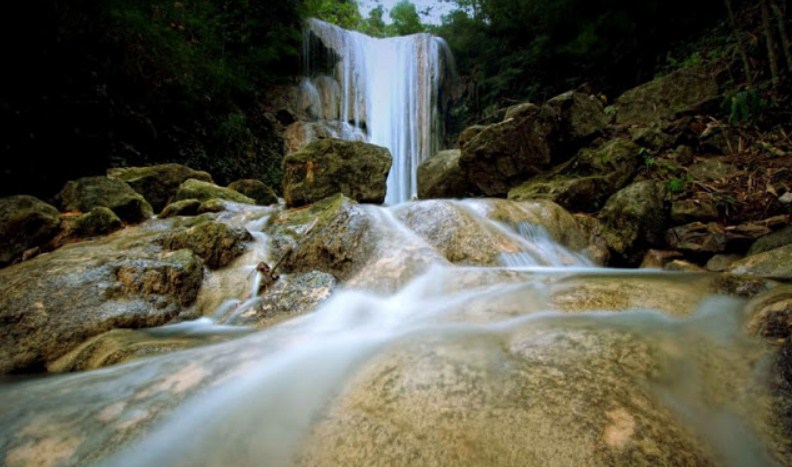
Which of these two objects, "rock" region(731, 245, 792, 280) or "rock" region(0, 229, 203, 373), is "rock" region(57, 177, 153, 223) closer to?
"rock" region(0, 229, 203, 373)

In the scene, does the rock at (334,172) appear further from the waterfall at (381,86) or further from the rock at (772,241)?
the waterfall at (381,86)

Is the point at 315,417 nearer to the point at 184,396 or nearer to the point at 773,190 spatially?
the point at 184,396

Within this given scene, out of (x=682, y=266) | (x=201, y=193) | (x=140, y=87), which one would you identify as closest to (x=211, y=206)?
(x=201, y=193)

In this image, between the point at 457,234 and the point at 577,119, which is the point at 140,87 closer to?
the point at 457,234

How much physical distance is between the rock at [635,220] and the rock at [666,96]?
2595 millimetres

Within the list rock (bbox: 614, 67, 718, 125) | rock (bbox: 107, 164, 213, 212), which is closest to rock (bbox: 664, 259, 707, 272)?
rock (bbox: 614, 67, 718, 125)

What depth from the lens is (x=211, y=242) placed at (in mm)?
4047

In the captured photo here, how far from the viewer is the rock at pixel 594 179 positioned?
514 centimetres

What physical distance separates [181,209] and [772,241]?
811cm

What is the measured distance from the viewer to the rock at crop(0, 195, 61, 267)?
3.83 metres

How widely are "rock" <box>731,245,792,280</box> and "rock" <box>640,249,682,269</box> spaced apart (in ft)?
2.76

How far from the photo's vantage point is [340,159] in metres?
6.37

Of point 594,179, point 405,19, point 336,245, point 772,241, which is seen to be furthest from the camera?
point 405,19

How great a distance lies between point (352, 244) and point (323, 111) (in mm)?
12370
